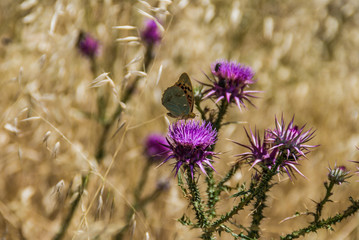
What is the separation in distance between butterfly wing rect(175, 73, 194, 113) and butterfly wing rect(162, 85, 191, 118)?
0.02 metres

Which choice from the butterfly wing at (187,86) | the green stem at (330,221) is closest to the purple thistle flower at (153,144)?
the butterfly wing at (187,86)

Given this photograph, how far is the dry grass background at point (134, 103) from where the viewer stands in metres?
2.92

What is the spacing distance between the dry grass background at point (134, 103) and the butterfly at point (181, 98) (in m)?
0.21

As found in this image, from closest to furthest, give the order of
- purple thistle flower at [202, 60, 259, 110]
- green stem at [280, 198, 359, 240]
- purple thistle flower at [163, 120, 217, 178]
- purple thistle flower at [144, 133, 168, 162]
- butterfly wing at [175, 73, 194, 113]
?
green stem at [280, 198, 359, 240] → purple thistle flower at [163, 120, 217, 178] → butterfly wing at [175, 73, 194, 113] → purple thistle flower at [202, 60, 259, 110] → purple thistle flower at [144, 133, 168, 162]

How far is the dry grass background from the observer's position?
2920 millimetres

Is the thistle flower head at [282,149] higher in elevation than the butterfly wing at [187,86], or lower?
lower

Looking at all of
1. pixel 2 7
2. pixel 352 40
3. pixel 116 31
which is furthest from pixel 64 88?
pixel 352 40

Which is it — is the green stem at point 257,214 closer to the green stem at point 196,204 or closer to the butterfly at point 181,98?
the green stem at point 196,204

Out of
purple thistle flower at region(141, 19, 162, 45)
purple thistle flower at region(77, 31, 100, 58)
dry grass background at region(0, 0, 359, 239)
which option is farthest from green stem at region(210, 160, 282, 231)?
purple thistle flower at region(77, 31, 100, 58)

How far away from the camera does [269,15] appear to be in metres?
5.66

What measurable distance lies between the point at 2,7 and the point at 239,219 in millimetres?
3982

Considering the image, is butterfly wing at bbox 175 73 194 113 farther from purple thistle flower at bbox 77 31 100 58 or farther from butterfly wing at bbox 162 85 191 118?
purple thistle flower at bbox 77 31 100 58

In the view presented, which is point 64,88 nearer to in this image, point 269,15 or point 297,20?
point 269,15

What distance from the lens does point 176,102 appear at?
2211mm
